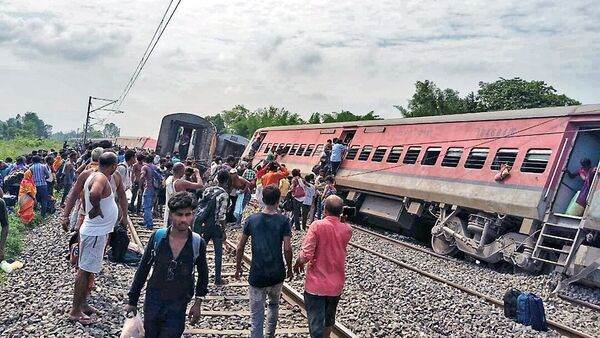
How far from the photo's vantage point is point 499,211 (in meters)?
11.3

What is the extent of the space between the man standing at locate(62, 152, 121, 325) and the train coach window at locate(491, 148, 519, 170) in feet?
29.1

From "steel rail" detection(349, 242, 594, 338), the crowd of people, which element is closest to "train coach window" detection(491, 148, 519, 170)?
"steel rail" detection(349, 242, 594, 338)

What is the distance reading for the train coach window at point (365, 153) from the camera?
1665 cm

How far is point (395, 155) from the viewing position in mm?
15344

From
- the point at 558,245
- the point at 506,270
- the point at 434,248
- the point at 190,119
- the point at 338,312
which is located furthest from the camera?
the point at 190,119

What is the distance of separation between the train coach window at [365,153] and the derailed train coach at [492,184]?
45 millimetres

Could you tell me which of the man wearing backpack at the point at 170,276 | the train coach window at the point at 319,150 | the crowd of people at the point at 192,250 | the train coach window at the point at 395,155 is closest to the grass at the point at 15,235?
the crowd of people at the point at 192,250

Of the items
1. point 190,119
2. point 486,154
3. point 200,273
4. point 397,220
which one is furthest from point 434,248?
point 190,119

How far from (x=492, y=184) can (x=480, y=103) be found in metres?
41.5

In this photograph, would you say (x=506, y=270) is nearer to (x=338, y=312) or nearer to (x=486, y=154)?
(x=486, y=154)

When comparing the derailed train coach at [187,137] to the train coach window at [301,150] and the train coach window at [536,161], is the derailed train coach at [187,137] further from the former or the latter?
the train coach window at [536,161]

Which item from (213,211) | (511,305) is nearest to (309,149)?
(213,211)

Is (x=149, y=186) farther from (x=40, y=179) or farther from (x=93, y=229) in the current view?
(x=93, y=229)

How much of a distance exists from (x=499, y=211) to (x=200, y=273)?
342 inches
